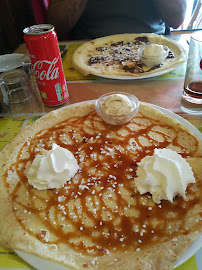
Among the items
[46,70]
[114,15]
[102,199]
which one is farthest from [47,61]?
[114,15]

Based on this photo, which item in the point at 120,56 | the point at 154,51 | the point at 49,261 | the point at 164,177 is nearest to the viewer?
the point at 49,261

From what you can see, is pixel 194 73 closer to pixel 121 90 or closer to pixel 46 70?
pixel 121 90

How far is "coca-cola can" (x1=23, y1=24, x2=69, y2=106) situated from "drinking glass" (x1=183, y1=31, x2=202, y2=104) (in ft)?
2.19

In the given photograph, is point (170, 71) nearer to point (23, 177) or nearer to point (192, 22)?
point (23, 177)

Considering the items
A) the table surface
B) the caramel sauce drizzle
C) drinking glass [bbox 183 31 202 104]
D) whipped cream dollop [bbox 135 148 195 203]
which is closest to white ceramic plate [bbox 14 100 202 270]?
the caramel sauce drizzle

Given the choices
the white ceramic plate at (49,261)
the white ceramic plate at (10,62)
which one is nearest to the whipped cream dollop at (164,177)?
the white ceramic plate at (49,261)

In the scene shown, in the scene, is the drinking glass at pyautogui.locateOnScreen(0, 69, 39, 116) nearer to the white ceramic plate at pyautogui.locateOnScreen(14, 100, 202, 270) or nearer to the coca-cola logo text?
the coca-cola logo text

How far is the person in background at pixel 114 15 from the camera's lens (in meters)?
2.06

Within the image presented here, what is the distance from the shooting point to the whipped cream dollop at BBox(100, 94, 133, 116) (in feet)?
3.78

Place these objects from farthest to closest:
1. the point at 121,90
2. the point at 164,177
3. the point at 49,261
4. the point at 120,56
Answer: the point at 120,56 → the point at 121,90 → the point at 164,177 → the point at 49,261

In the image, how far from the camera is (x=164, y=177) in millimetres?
840

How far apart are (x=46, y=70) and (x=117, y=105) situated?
40 centimetres

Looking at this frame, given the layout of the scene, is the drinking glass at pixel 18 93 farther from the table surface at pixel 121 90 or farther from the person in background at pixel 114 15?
the person in background at pixel 114 15

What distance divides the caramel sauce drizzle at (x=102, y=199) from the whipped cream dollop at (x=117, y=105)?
83 mm
